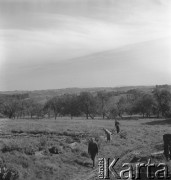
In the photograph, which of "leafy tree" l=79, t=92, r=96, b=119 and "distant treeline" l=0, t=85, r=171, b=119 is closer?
"distant treeline" l=0, t=85, r=171, b=119

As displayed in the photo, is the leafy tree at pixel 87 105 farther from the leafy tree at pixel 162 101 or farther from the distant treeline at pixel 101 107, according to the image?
the leafy tree at pixel 162 101

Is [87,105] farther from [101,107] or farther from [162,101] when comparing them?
[162,101]

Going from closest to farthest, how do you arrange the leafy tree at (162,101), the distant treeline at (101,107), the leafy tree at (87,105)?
the leafy tree at (162,101) → the distant treeline at (101,107) → the leafy tree at (87,105)

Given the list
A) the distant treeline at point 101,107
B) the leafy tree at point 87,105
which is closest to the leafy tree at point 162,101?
the distant treeline at point 101,107

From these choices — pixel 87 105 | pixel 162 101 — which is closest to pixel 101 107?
pixel 87 105

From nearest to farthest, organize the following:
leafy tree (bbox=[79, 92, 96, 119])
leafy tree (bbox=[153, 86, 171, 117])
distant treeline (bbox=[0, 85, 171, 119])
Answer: leafy tree (bbox=[153, 86, 171, 117]) < distant treeline (bbox=[0, 85, 171, 119]) < leafy tree (bbox=[79, 92, 96, 119])

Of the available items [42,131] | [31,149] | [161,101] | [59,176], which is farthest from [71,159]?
[161,101]

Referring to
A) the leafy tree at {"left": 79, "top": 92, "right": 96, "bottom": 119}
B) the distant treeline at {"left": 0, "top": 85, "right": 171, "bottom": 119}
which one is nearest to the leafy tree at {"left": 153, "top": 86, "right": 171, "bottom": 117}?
the distant treeline at {"left": 0, "top": 85, "right": 171, "bottom": 119}

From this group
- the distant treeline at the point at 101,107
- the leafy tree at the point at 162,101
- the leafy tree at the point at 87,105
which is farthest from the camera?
the leafy tree at the point at 87,105

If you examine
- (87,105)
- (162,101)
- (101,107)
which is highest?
(162,101)

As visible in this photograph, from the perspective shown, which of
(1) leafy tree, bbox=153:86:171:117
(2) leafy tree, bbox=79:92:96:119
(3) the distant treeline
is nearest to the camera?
(1) leafy tree, bbox=153:86:171:117

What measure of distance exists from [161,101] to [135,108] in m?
8.82

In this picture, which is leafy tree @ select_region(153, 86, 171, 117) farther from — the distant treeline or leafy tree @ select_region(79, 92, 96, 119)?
leafy tree @ select_region(79, 92, 96, 119)

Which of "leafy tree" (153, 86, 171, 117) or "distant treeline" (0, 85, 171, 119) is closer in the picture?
"leafy tree" (153, 86, 171, 117)
